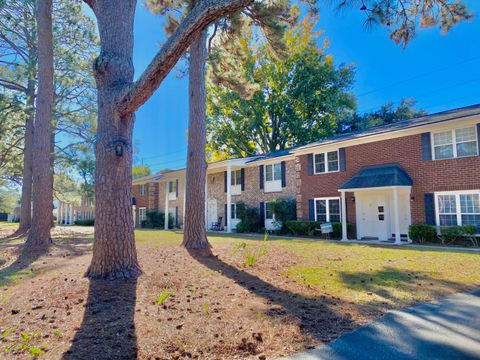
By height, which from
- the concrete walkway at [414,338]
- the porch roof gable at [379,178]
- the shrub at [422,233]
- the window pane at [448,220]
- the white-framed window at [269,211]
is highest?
the porch roof gable at [379,178]

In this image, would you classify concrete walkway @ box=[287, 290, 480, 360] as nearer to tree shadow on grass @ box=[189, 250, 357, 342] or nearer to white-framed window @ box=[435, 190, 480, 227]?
tree shadow on grass @ box=[189, 250, 357, 342]

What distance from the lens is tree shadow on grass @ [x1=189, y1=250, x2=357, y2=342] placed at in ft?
12.8

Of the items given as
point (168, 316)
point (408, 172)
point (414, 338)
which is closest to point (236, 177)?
point (408, 172)

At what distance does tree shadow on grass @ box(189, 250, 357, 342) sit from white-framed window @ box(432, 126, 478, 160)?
416 inches

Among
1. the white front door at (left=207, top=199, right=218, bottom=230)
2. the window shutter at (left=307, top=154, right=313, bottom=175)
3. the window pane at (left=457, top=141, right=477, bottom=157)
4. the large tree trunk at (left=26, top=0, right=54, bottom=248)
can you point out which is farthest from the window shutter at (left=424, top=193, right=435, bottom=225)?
the white front door at (left=207, top=199, right=218, bottom=230)

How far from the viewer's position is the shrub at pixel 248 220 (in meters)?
20.7

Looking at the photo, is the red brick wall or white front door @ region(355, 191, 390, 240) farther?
white front door @ region(355, 191, 390, 240)

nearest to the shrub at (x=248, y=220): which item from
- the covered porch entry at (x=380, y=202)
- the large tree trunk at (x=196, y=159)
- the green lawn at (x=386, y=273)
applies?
the covered porch entry at (x=380, y=202)

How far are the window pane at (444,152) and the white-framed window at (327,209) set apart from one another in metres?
4.92

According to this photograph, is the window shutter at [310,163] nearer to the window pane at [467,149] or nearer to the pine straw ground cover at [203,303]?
the window pane at [467,149]

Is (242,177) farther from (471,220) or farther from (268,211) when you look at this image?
(471,220)

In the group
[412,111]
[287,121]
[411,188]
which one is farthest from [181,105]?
[411,188]

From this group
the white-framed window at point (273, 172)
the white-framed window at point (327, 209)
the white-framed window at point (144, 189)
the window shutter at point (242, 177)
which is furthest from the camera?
the white-framed window at point (144, 189)

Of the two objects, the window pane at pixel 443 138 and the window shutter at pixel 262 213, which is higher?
the window pane at pixel 443 138
